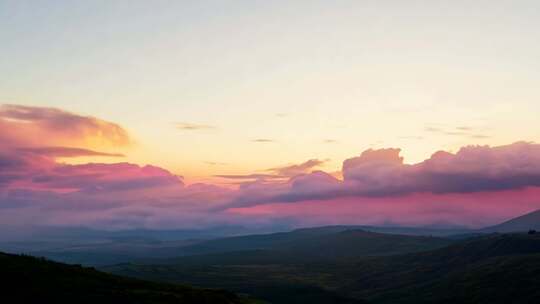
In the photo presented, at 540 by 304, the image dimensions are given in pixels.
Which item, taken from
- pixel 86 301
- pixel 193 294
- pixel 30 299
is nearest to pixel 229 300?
pixel 193 294

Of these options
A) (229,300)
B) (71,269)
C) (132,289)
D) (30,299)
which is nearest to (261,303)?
(229,300)

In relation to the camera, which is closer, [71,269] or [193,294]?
[193,294]

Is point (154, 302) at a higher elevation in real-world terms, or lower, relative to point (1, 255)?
lower

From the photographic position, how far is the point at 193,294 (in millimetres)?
118500

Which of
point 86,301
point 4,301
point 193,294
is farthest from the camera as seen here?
point 193,294

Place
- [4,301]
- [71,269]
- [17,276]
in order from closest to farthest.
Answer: [4,301], [17,276], [71,269]

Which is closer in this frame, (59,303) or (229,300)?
(59,303)

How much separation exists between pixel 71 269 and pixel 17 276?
56.2 ft

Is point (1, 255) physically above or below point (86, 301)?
above

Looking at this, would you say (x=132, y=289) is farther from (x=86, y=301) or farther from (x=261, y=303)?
(x=261, y=303)

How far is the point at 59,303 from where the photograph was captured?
3880 inches

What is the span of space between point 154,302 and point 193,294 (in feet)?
51.0

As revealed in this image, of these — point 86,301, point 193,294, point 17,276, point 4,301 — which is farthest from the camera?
point 193,294

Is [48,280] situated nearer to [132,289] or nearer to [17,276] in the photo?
[17,276]
